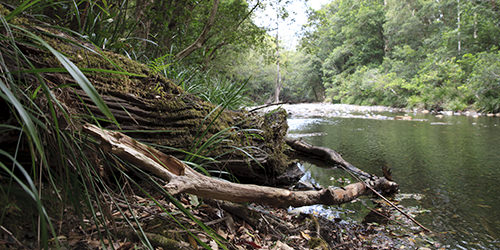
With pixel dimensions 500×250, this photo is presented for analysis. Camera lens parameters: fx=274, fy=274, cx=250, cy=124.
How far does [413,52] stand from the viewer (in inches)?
760

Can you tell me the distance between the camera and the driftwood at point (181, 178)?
2.80 feet

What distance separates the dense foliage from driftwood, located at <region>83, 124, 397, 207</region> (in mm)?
6966

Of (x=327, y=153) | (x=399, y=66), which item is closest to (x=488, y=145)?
(x=327, y=153)

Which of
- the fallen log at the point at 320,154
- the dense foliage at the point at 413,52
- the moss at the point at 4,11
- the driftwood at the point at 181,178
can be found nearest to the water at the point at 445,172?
the fallen log at the point at 320,154

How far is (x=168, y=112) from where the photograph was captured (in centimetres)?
160

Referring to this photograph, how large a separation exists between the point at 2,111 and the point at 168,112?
0.82m

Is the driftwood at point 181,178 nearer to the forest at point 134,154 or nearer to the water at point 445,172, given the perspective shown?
the forest at point 134,154

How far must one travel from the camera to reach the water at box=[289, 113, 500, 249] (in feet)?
6.43

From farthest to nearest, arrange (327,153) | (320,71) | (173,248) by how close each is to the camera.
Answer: (320,71) → (327,153) → (173,248)

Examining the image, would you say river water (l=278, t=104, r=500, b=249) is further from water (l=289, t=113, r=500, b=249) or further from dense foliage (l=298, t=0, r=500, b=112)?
dense foliage (l=298, t=0, r=500, b=112)

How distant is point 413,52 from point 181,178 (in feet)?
73.6

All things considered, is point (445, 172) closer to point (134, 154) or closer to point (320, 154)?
point (320, 154)

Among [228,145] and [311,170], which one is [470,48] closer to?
[311,170]

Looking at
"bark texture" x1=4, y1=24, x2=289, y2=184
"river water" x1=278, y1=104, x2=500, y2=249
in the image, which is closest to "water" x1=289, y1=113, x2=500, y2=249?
"river water" x1=278, y1=104, x2=500, y2=249
